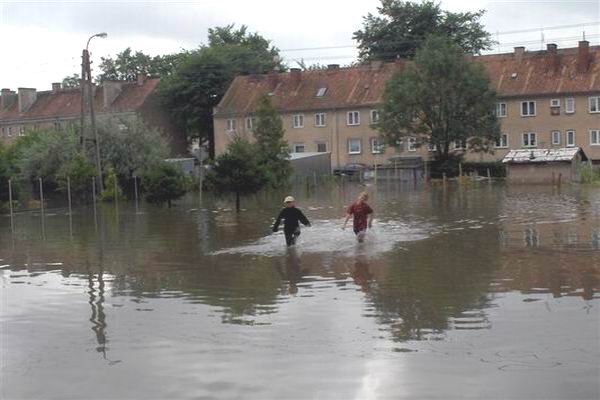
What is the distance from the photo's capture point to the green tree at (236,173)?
37.8 meters

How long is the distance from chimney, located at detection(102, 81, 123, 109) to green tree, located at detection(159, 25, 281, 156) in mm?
5754

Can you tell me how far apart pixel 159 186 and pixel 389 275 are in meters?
27.2

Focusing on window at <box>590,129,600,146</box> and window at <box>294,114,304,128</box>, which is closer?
window at <box>590,129,600,146</box>

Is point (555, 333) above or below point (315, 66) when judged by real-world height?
below

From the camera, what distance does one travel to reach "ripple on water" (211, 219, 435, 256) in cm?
2164

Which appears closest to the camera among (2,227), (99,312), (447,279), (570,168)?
(99,312)

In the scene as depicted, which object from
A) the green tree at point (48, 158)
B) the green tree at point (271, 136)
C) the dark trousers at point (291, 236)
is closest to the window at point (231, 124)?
the green tree at point (271, 136)

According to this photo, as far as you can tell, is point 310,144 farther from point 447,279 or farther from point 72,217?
point 447,279

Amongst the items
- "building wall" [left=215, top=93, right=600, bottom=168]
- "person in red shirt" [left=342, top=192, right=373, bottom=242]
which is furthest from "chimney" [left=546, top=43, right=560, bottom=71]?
"person in red shirt" [left=342, top=192, right=373, bottom=242]

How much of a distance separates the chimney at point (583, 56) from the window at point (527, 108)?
4.76 m

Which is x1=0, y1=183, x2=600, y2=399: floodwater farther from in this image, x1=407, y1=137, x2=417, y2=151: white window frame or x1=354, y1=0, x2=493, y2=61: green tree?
x1=354, y1=0, x2=493, y2=61: green tree

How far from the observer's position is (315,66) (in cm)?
11381

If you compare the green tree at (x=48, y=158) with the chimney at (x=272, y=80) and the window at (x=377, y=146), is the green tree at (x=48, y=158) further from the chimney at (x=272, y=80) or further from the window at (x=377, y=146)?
the chimney at (x=272, y=80)

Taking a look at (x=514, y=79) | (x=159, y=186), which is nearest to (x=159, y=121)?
(x=514, y=79)
